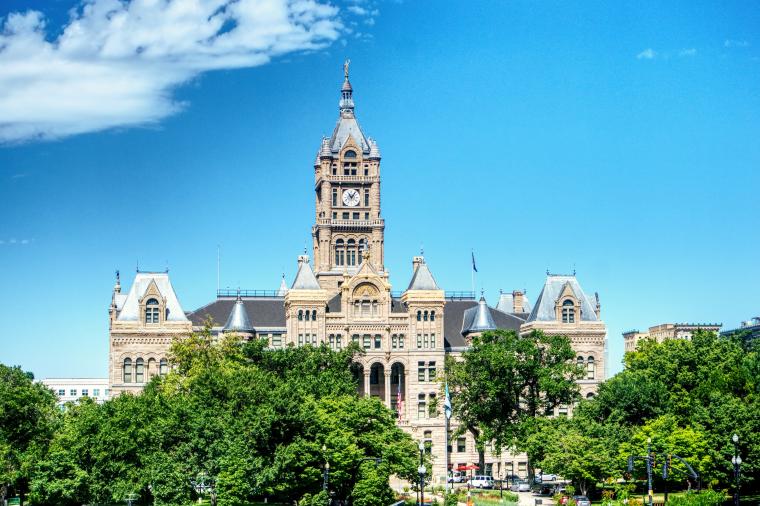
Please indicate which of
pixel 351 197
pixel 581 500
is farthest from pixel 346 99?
pixel 581 500

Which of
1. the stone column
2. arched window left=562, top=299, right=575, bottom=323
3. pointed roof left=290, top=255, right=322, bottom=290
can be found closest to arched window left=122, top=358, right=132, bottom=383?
pointed roof left=290, top=255, right=322, bottom=290

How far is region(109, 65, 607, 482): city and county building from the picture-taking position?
457 ft

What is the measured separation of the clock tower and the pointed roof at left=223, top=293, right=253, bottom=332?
14.0m

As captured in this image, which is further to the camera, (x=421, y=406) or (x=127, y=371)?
(x=421, y=406)

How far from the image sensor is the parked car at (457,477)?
13262 cm

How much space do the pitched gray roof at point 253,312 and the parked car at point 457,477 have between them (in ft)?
84.0

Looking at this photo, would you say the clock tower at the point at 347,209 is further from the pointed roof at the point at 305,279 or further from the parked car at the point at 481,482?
the parked car at the point at 481,482

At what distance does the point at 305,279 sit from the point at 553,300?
2907 centimetres

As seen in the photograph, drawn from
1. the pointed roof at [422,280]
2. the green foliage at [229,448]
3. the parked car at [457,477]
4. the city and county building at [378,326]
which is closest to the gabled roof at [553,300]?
the city and county building at [378,326]

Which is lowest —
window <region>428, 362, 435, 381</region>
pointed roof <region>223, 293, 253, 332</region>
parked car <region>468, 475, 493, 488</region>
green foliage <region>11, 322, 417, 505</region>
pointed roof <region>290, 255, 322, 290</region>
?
parked car <region>468, 475, 493, 488</region>

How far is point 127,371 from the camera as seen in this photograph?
139 metres

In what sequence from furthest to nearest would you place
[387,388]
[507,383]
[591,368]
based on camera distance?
[591,368], [387,388], [507,383]

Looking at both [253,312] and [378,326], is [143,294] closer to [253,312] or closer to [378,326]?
[253,312]

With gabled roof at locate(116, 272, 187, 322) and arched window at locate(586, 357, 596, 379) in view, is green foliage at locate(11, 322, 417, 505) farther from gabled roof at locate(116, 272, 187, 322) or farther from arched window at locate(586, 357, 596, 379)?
arched window at locate(586, 357, 596, 379)
